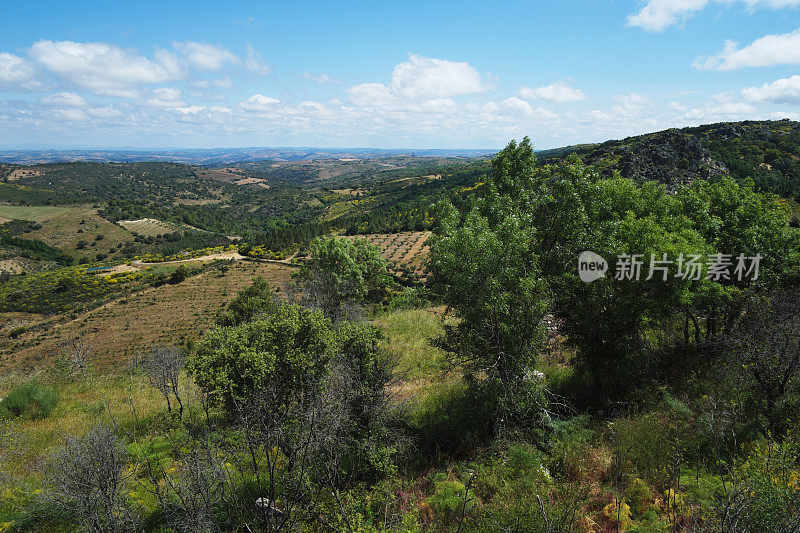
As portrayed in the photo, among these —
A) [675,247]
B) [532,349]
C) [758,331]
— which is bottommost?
[532,349]

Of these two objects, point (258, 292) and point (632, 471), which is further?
point (258, 292)

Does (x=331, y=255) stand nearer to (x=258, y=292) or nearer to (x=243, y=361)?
(x=258, y=292)

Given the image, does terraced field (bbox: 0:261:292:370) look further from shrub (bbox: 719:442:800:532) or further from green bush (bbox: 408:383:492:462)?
shrub (bbox: 719:442:800:532)

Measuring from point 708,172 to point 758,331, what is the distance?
302 ft

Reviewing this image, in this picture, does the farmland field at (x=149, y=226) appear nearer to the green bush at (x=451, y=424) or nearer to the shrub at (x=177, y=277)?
the shrub at (x=177, y=277)

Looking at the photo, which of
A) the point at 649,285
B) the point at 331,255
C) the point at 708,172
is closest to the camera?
the point at 649,285

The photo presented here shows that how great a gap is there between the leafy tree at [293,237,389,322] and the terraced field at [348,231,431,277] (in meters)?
34.2

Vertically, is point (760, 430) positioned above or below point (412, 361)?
above

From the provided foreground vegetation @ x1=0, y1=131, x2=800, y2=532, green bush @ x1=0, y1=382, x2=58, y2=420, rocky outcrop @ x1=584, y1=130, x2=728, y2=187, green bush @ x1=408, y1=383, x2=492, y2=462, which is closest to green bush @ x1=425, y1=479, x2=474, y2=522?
foreground vegetation @ x1=0, y1=131, x2=800, y2=532

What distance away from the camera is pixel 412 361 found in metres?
17.7

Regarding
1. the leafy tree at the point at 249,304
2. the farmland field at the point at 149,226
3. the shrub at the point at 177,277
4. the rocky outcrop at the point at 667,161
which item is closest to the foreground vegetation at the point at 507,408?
the leafy tree at the point at 249,304

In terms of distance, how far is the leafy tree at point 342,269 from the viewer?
25.2 meters

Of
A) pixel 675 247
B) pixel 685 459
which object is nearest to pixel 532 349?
pixel 685 459

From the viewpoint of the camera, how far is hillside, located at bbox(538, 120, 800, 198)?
72.1m
